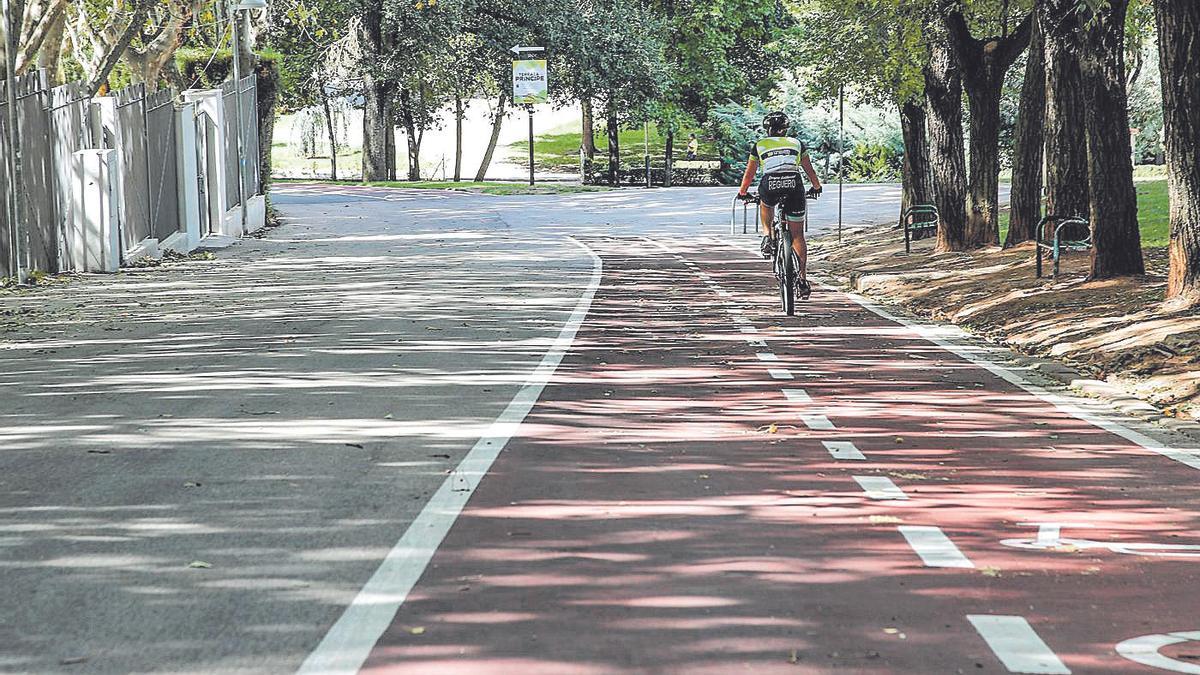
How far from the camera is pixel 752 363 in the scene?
12.7 m

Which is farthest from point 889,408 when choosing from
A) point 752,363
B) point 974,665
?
point 974,665

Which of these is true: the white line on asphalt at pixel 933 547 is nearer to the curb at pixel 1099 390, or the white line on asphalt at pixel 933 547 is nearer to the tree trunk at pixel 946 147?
the curb at pixel 1099 390

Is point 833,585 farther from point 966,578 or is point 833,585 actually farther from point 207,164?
point 207,164

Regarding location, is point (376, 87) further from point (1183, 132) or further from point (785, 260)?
point (1183, 132)

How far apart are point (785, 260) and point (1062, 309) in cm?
270

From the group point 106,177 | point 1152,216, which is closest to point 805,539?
point 106,177

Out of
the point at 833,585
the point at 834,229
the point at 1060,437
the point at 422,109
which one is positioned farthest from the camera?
the point at 422,109

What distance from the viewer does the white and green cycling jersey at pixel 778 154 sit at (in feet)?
53.5

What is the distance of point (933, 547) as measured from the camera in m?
6.52

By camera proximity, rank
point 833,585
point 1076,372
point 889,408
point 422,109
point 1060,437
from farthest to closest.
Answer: point 422,109 → point 1076,372 → point 889,408 → point 1060,437 → point 833,585

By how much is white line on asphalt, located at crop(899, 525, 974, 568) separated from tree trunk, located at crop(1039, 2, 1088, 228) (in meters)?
12.7

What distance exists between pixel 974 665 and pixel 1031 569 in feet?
4.44

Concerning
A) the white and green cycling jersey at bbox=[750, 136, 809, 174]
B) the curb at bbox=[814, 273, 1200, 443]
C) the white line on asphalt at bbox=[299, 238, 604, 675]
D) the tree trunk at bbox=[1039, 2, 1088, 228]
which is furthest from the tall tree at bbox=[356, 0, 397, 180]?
the white line on asphalt at bbox=[299, 238, 604, 675]

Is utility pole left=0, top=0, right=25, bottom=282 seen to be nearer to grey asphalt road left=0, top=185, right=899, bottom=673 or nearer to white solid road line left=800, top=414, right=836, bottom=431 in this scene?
grey asphalt road left=0, top=185, right=899, bottom=673
